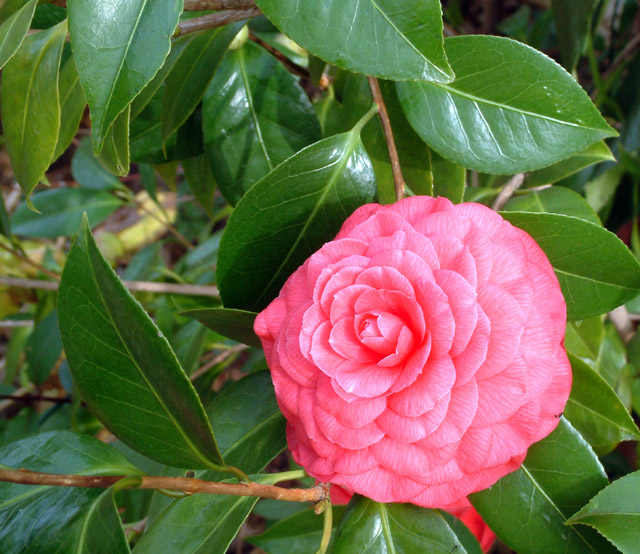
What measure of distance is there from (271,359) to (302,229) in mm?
158

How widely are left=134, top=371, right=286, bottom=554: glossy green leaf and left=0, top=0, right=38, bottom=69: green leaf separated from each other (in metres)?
0.38

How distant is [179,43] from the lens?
2.50 ft

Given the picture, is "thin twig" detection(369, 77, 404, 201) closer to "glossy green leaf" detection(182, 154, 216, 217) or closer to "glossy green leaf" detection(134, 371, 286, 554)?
"glossy green leaf" detection(134, 371, 286, 554)

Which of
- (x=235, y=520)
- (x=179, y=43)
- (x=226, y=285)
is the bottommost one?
(x=235, y=520)

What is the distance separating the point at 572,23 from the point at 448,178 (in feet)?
1.52

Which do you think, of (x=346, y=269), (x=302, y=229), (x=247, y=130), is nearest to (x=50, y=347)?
(x=247, y=130)

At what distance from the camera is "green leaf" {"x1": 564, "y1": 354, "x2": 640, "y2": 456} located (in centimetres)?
60

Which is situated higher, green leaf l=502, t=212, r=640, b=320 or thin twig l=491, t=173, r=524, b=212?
green leaf l=502, t=212, r=640, b=320

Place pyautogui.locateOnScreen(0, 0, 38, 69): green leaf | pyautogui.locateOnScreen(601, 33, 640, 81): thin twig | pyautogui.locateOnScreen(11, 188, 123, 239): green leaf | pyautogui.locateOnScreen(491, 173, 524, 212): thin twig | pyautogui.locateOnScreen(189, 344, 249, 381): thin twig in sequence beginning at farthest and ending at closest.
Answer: pyautogui.locateOnScreen(11, 188, 123, 239): green leaf < pyautogui.locateOnScreen(601, 33, 640, 81): thin twig < pyautogui.locateOnScreen(189, 344, 249, 381): thin twig < pyautogui.locateOnScreen(491, 173, 524, 212): thin twig < pyautogui.locateOnScreen(0, 0, 38, 69): green leaf

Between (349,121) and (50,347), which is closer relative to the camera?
(349,121)

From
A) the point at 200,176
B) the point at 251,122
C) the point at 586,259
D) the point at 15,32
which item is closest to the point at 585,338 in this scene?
the point at 586,259

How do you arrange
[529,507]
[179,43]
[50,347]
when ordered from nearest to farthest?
[529,507], [179,43], [50,347]

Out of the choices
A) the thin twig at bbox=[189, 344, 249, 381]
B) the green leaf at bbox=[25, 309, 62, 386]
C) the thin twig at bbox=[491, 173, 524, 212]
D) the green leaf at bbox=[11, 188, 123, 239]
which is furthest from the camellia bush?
the green leaf at bbox=[11, 188, 123, 239]

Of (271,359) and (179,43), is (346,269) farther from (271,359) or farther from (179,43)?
(179,43)
